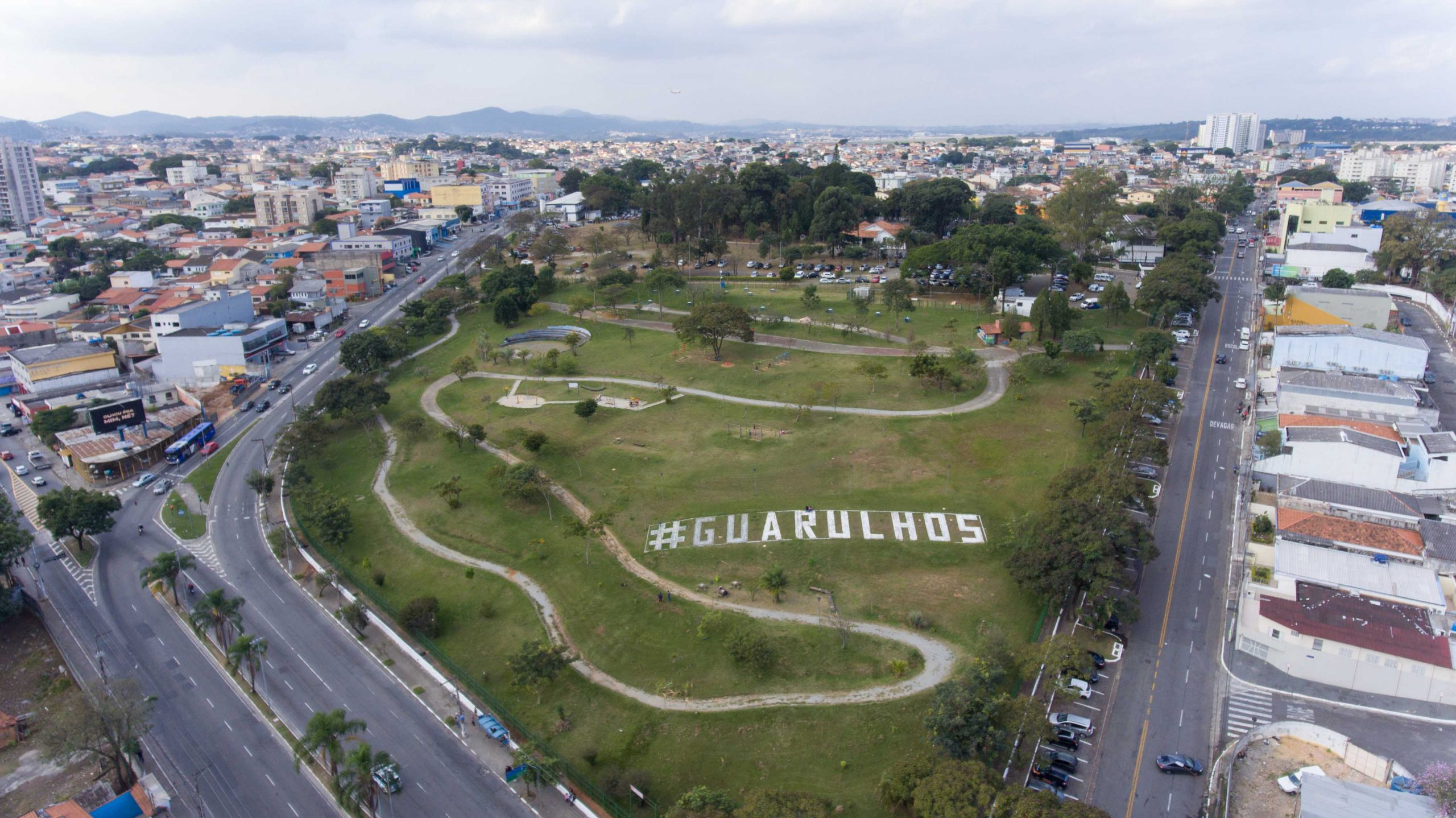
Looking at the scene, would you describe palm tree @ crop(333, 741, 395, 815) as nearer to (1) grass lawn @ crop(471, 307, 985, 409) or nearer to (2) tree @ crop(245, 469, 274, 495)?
(2) tree @ crop(245, 469, 274, 495)

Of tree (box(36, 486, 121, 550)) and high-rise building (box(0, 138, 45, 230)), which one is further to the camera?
high-rise building (box(0, 138, 45, 230))

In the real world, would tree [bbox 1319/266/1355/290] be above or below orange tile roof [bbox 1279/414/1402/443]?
above

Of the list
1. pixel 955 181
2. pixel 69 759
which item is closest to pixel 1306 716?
pixel 69 759

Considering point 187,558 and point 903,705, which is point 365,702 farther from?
point 903,705

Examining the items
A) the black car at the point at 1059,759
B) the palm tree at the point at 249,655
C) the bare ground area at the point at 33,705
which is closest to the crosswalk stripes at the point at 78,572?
the bare ground area at the point at 33,705

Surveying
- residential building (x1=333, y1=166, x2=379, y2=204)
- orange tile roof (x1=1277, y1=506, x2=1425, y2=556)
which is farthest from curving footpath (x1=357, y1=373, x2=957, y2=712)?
residential building (x1=333, y1=166, x2=379, y2=204)

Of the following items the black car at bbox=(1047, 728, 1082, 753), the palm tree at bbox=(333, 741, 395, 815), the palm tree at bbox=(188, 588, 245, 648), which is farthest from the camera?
the palm tree at bbox=(188, 588, 245, 648)

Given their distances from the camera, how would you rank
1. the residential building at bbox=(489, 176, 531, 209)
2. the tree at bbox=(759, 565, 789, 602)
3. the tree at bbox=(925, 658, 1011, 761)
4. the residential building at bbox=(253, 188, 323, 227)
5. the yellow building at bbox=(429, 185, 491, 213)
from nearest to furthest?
the tree at bbox=(925, 658, 1011, 761) → the tree at bbox=(759, 565, 789, 602) → the residential building at bbox=(253, 188, 323, 227) → the yellow building at bbox=(429, 185, 491, 213) → the residential building at bbox=(489, 176, 531, 209)
